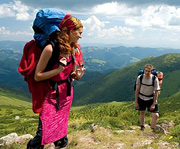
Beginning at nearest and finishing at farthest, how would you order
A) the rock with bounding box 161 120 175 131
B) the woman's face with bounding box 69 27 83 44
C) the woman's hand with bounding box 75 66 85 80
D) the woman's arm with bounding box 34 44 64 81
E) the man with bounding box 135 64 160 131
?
the woman's arm with bounding box 34 44 64 81
the woman's face with bounding box 69 27 83 44
the woman's hand with bounding box 75 66 85 80
the man with bounding box 135 64 160 131
the rock with bounding box 161 120 175 131

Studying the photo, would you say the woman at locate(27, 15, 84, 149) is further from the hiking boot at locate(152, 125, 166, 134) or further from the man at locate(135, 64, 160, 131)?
the hiking boot at locate(152, 125, 166, 134)

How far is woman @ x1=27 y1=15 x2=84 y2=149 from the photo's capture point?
3.75m

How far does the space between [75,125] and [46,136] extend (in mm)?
6304

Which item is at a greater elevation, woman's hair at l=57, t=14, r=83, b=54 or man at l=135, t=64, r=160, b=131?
woman's hair at l=57, t=14, r=83, b=54

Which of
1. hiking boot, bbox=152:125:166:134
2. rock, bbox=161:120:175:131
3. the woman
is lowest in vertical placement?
rock, bbox=161:120:175:131

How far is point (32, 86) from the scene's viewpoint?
3881 mm

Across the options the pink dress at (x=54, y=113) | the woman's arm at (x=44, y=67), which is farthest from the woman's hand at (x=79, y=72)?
the woman's arm at (x=44, y=67)

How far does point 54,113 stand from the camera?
4145mm

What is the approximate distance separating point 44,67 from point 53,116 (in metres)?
1.13

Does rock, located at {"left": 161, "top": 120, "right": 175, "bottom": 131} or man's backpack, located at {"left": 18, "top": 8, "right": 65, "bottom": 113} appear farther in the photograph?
rock, located at {"left": 161, "top": 120, "right": 175, "bottom": 131}

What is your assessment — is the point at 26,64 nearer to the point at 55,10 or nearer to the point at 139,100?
the point at 55,10

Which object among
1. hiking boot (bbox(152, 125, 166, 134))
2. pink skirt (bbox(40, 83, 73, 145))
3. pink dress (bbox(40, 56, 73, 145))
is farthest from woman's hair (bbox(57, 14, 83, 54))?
hiking boot (bbox(152, 125, 166, 134))

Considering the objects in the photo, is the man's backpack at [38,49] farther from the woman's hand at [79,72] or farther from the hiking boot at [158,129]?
the hiking boot at [158,129]

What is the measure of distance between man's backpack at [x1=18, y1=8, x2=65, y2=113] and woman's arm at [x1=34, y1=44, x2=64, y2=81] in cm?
11
